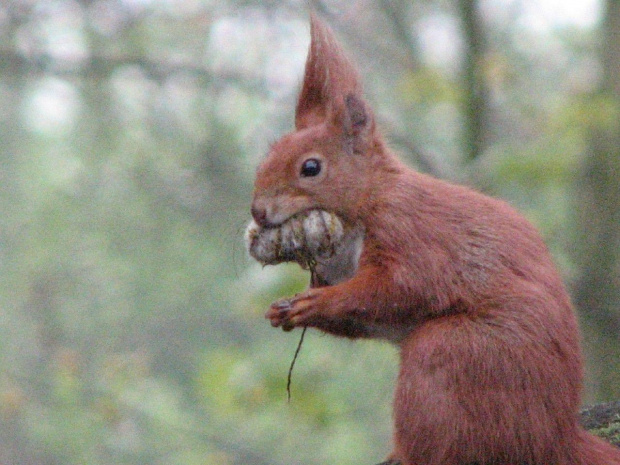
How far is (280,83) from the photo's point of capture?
5863mm

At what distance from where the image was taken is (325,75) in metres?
2.68

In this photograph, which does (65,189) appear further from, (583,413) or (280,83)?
(583,413)

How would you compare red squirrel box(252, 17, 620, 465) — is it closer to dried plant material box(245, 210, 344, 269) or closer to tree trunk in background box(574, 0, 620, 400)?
dried plant material box(245, 210, 344, 269)

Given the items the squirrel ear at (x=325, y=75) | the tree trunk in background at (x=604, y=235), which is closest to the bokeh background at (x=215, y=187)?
the tree trunk in background at (x=604, y=235)

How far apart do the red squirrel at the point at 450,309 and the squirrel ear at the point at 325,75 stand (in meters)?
0.16

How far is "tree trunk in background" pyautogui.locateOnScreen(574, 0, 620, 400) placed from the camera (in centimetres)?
506

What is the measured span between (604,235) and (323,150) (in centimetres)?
306

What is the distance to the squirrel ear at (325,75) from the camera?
2.67 meters

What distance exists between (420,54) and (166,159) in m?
1.95

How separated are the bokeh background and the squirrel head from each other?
1.48 metres

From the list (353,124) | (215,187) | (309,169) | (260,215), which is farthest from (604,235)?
(260,215)

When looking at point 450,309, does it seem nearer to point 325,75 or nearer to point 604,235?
point 325,75

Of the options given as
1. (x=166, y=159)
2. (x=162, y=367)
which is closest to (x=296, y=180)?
(x=166, y=159)

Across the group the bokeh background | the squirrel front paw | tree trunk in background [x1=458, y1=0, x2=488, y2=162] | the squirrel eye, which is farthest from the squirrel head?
tree trunk in background [x1=458, y1=0, x2=488, y2=162]
